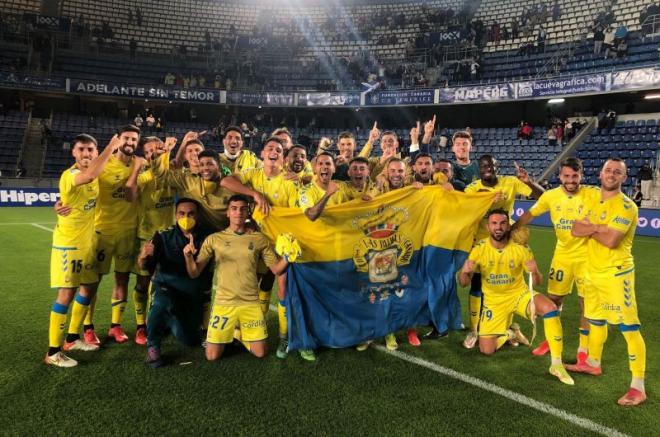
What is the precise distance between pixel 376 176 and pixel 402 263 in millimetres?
1412

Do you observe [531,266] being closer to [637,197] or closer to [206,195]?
[206,195]

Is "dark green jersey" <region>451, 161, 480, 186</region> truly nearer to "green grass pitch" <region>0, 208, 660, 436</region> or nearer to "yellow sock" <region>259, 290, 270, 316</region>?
"green grass pitch" <region>0, 208, 660, 436</region>

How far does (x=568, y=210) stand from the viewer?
4.93 metres

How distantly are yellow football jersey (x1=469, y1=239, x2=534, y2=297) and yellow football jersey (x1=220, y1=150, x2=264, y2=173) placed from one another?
2.76 m

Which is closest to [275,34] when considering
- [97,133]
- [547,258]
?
[97,133]

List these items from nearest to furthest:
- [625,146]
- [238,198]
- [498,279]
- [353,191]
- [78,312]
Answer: [238,198] → [78,312] → [498,279] → [353,191] → [625,146]

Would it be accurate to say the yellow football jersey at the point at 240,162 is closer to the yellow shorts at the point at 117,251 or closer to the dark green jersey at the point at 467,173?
the yellow shorts at the point at 117,251

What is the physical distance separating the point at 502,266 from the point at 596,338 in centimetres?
107

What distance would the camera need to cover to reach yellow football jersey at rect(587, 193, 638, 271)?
4.19 metres

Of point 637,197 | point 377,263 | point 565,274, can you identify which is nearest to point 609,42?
point 637,197

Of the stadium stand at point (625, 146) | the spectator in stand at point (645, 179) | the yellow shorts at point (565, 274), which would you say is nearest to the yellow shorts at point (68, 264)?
the yellow shorts at point (565, 274)

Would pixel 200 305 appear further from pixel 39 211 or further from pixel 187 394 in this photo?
pixel 39 211

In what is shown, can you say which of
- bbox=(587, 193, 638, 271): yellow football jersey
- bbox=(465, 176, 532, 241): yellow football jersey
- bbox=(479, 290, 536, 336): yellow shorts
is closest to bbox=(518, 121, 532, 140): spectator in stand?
bbox=(465, 176, 532, 241): yellow football jersey

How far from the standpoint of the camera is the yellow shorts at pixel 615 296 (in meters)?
4.14
